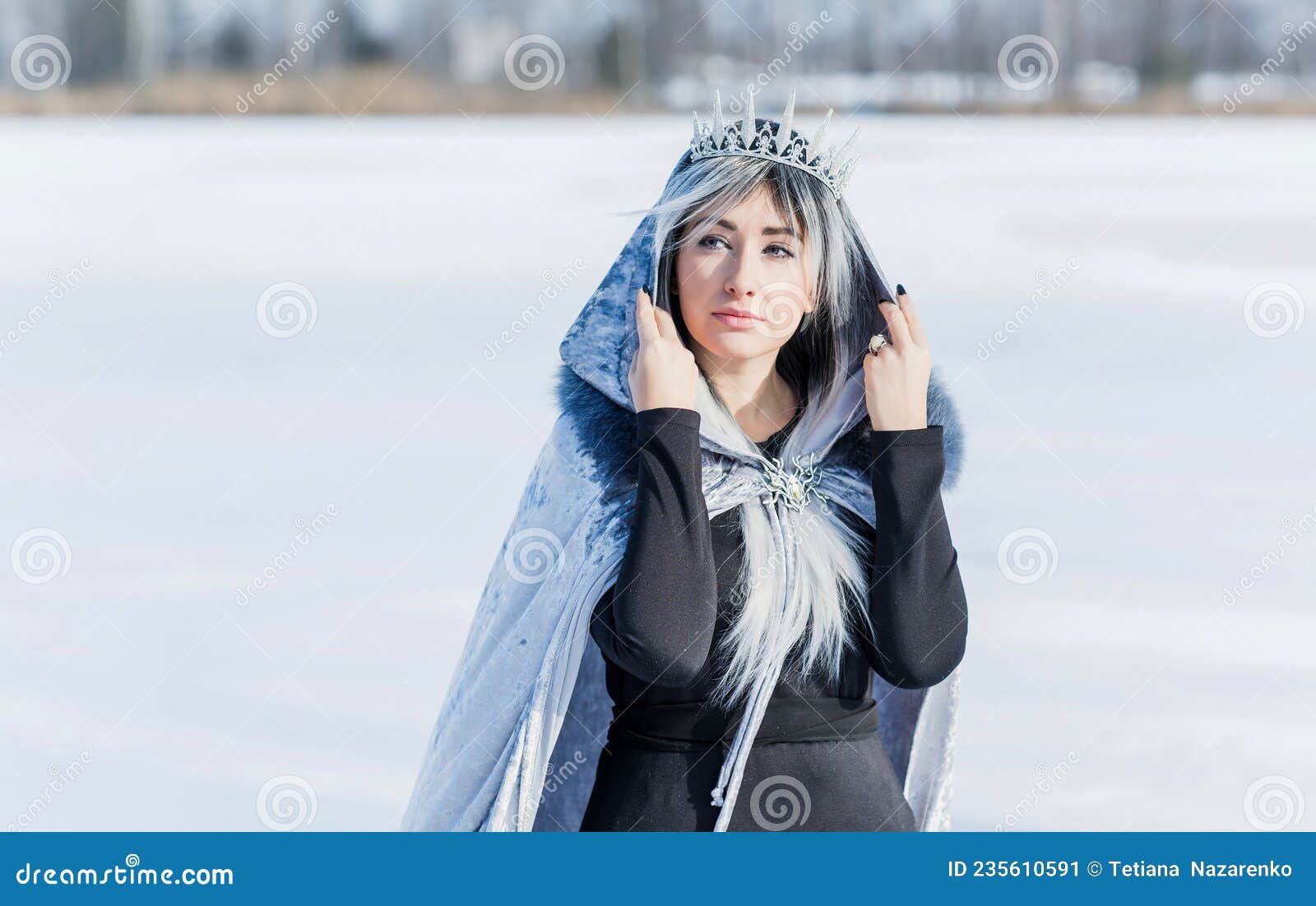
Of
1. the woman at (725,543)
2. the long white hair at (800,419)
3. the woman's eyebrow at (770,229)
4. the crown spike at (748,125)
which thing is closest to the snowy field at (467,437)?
the woman at (725,543)

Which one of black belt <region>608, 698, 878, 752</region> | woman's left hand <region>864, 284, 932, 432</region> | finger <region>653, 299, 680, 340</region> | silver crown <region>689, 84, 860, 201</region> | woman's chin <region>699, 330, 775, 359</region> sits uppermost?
silver crown <region>689, 84, 860, 201</region>

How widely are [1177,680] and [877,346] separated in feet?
8.64

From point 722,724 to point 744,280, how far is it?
779mm

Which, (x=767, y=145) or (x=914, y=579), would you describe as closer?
(x=914, y=579)

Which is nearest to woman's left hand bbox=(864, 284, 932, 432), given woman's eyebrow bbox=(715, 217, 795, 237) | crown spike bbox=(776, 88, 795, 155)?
woman's eyebrow bbox=(715, 217, 795, 237)

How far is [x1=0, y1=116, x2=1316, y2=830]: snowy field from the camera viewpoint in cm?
447

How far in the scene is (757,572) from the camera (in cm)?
257

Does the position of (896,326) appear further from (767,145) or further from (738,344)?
(767,145)

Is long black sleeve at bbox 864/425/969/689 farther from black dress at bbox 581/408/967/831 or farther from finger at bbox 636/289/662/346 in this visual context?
finger at bbox 636/289/662/346

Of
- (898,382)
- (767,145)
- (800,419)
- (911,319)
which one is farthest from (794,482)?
(767,145)

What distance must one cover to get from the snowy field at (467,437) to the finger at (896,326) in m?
1.87

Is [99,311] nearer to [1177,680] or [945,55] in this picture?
[1177,680]

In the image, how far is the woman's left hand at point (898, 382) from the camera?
2.58m

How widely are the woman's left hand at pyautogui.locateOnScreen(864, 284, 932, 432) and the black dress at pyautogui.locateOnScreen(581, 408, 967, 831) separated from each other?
0.11 ft
